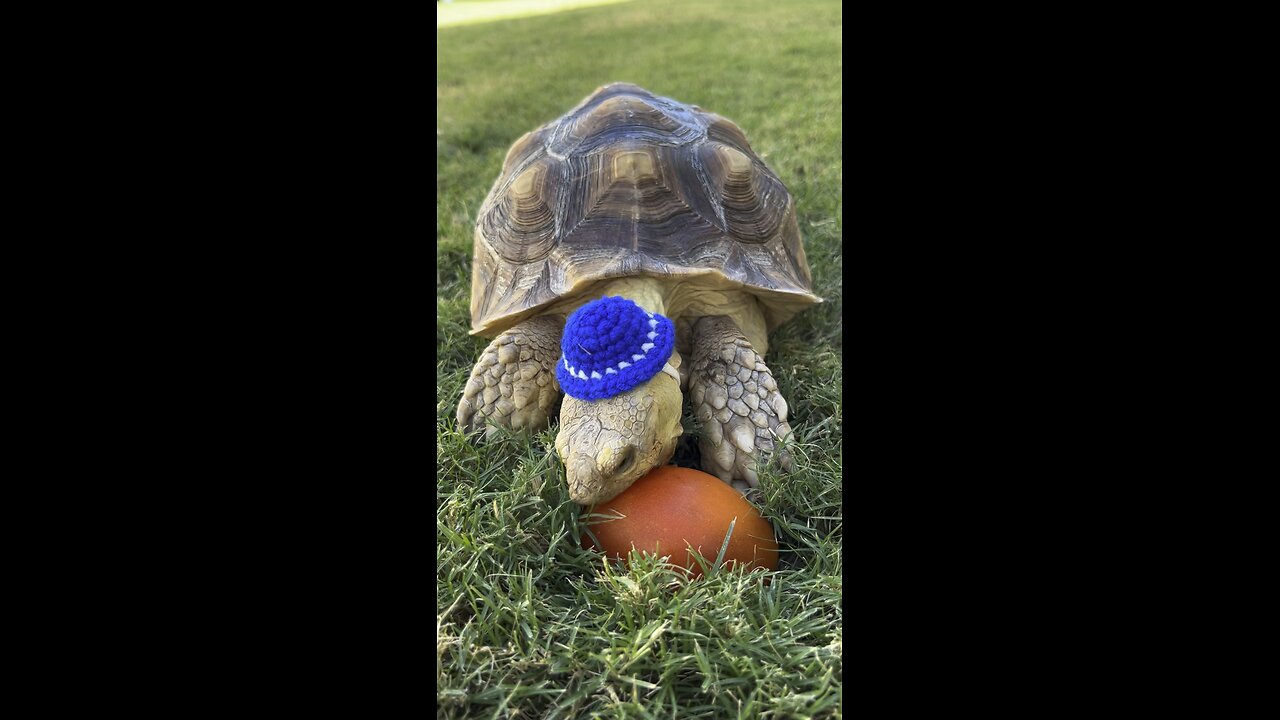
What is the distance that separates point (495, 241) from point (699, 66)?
6275mm

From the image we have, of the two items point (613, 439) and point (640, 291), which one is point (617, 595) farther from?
point (640, 291)

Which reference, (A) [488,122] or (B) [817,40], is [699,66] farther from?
(A) [488,122]

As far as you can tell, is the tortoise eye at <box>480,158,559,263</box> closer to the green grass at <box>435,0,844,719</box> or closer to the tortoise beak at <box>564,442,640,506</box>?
the green grass at <box>435,0,844,719</box>

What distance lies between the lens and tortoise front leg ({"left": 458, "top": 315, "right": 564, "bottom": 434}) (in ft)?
8.59

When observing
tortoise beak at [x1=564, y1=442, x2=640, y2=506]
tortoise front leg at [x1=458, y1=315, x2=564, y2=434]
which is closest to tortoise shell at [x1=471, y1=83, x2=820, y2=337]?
tortoise front leg at [x1=458, y1=315, x2=564, y2=434]

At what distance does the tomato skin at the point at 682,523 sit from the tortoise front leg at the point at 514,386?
643mm

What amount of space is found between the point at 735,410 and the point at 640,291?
50 centimetres

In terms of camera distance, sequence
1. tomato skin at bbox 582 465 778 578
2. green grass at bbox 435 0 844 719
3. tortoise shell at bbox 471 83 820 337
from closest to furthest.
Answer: green grass at bbox 435 0 844 719
tomato skin at bbox 582 465 778 578
tortoise shell at bbox 471 83 820 337

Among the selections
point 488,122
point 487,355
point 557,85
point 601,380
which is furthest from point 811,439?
point 557,85

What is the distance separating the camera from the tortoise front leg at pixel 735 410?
2.39 m

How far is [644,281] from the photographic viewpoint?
252 centimetres

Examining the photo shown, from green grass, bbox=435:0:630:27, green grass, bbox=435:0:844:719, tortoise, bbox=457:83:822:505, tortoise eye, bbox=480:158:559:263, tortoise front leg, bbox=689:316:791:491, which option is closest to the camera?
green grass, bbox=435:0:844:719

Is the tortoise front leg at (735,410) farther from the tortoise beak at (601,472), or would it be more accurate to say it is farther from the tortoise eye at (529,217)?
the tortoise eye at (529,217)

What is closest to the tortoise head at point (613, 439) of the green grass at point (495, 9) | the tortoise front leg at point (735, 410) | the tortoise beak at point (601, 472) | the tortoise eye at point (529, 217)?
the tortoise beak at point (601, 472)
